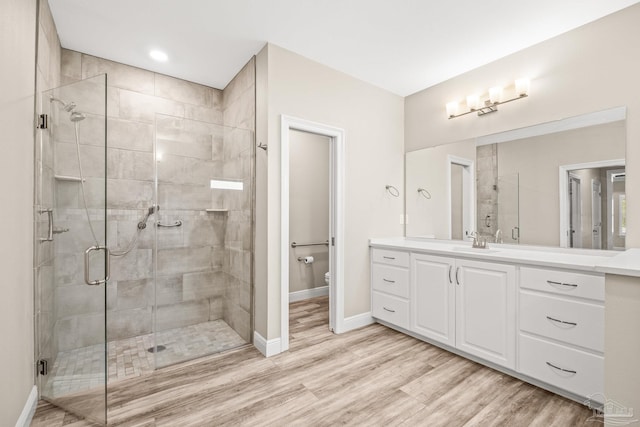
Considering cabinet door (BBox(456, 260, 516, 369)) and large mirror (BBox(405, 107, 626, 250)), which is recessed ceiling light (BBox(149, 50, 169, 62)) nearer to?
large mirror (BBox(405, 107, 626, 250))

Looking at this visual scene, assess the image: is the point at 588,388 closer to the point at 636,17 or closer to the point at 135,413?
the point at 636,17

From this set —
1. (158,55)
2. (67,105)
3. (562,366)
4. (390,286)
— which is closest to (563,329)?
(562,366)

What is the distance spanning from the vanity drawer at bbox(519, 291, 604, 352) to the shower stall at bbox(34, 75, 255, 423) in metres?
2.26

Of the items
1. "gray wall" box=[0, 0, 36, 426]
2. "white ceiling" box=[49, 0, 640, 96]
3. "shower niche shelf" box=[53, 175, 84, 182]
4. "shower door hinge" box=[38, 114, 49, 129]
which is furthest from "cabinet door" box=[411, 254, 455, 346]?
"shower door hinge" box=[38, 114, 49, 129]

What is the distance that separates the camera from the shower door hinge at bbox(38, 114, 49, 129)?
1.81 metres

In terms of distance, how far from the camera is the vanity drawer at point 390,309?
2812mm

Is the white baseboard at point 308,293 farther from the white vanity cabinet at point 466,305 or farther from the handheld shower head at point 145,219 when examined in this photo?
the handheld shower head at point 145,219

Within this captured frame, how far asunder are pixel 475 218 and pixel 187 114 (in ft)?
10.9

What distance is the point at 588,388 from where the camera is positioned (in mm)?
1725

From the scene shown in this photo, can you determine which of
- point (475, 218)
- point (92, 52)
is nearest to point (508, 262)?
point (475, 218)

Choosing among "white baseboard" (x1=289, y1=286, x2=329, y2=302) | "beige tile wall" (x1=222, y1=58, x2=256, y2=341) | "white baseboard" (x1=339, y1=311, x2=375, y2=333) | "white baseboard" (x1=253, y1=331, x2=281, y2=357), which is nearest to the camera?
"white baseboard" (x1=253, y1=331, x2=281, y2=357)

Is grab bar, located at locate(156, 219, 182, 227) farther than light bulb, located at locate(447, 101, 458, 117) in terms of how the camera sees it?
No

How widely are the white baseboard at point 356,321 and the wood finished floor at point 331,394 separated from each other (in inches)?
14.3

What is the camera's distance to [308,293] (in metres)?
4.14
